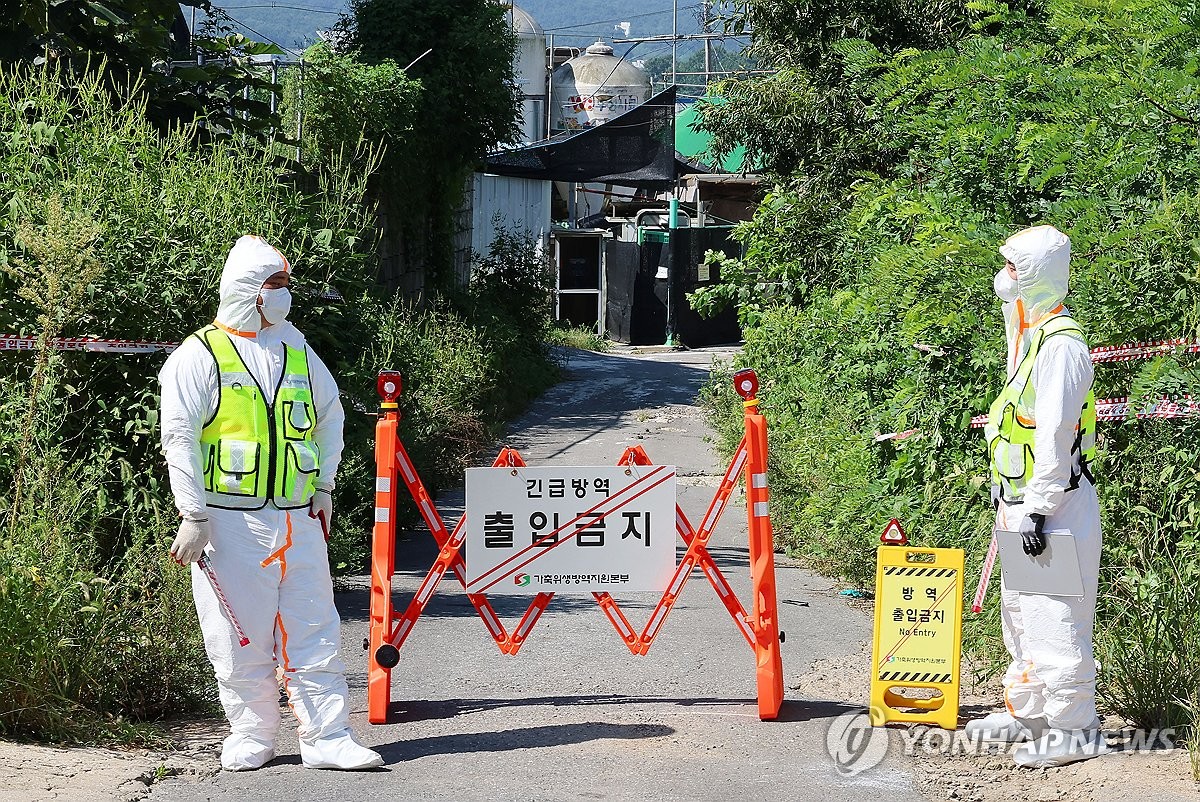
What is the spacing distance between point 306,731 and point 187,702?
94 cm

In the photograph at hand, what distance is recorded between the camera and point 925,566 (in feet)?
19.7

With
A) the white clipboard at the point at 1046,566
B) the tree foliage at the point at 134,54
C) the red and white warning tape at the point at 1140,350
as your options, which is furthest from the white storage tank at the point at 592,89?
the white clipboard at the point at 1046,566

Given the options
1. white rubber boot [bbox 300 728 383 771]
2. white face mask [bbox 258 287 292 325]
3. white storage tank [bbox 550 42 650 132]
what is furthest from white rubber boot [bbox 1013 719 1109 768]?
white storage tank [bbox 550 42 650 132]

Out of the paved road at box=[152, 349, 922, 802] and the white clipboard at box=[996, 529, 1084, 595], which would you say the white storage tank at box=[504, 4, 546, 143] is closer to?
the paved road at box=[152, 349, 922, 802]

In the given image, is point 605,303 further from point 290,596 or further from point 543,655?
point 290,596

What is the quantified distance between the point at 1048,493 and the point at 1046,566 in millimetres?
286

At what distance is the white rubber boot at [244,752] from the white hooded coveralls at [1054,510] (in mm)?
2921

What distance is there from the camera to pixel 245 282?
5.39 m

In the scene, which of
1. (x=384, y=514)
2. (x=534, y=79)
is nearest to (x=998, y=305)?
(x=384, y=514)

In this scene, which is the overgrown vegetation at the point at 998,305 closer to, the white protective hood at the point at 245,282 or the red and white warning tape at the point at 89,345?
the white protective hood at the point at 245,282

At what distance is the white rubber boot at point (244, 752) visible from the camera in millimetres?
5305

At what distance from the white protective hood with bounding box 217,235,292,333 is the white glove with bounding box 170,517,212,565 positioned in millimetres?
789

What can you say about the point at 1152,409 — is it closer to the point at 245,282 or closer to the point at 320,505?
the point at 320,505

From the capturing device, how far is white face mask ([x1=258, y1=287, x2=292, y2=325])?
5434mm
